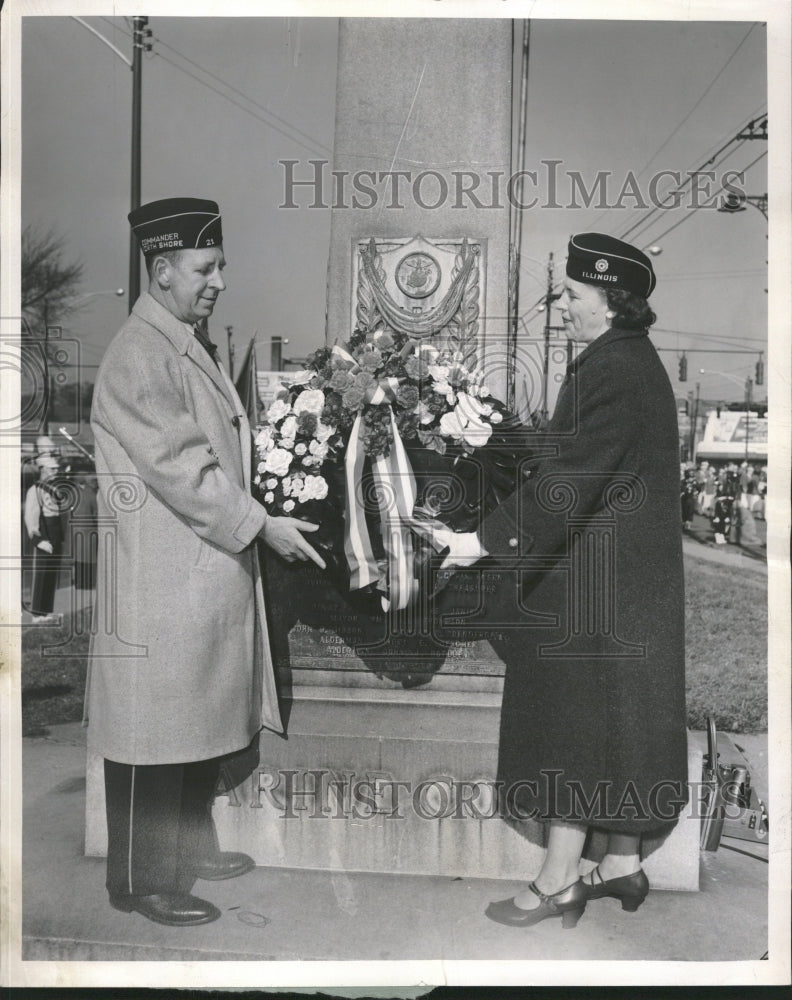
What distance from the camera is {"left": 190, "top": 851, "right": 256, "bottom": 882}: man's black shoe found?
3516 mm

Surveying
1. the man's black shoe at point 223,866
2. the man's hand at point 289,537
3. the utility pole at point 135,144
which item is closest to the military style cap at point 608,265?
the man's hand at point 289,537

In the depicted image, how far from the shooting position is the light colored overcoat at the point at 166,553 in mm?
3232

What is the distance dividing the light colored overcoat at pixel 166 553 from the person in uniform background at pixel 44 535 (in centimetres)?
49

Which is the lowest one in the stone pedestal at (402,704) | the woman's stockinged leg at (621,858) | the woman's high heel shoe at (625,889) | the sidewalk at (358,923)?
the sidewalk at (358,923)

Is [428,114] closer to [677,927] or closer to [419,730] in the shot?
[419,730]

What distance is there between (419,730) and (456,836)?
1.39ft

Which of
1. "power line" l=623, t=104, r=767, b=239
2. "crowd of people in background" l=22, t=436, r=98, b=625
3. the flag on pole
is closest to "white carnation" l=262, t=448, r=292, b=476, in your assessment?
the flag on pole

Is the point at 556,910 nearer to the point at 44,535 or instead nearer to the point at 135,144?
the point at 44,535

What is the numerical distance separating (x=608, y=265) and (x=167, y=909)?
9.40 feet

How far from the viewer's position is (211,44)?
365 cm

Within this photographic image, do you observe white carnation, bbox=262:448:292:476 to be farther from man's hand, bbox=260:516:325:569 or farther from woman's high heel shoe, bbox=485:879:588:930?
woman's high heel shoe, bbox=485:879:588:930

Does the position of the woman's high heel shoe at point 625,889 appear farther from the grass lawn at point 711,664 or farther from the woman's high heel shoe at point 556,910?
the grass lawn at point 711,664

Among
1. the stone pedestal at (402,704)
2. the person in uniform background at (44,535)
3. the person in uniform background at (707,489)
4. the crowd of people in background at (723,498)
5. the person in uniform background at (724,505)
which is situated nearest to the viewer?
the stone pedestal at (402,704)

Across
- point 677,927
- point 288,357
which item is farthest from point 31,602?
point 677,927
